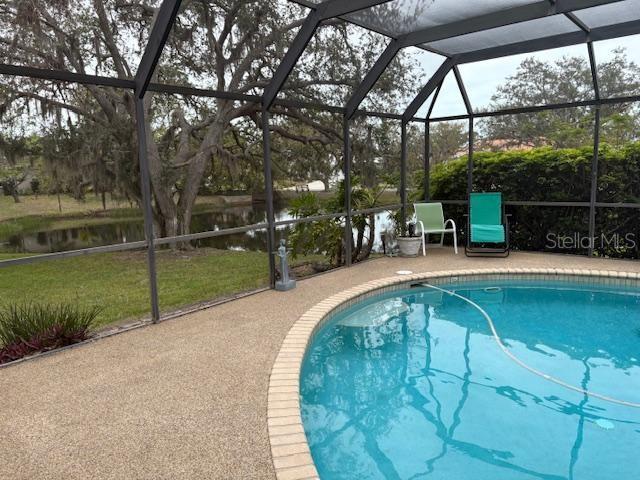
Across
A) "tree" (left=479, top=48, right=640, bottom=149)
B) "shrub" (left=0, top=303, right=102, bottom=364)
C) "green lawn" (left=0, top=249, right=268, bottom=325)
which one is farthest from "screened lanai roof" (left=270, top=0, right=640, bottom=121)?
"shrub" (left=0, top=303, right=102, bottom=364)

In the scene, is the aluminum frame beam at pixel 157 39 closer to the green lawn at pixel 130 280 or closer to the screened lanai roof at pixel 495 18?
the screened lanai roof at pixel 495 18

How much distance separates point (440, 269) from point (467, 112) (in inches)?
126

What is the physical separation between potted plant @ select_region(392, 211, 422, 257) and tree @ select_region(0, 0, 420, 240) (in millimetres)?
1891

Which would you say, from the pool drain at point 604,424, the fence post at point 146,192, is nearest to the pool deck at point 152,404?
the fence post at point 146,192

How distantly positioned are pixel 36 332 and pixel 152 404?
165cm

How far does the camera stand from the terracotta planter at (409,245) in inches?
288

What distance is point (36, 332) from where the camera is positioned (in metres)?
3.74

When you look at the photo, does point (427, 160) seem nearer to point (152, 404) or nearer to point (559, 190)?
point (559, 190)

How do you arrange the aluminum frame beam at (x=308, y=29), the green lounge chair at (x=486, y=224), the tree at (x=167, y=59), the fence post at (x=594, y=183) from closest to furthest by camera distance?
the aluminum frame beam at (x=308, y=29), the tree at (x=167, y=59), the fence post at (x=594, y=183), the green lounge chair at (x=486, y=224)

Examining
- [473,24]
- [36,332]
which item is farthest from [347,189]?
[36,332]

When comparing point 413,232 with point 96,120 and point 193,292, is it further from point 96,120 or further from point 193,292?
point 96,120

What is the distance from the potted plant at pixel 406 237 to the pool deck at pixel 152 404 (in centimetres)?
323

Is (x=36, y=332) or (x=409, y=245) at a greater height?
(x=409, y=245)

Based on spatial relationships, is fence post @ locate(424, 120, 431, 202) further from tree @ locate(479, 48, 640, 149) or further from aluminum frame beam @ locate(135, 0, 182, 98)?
aluminum frame beam @ locate(135, 0, 182, 98)
